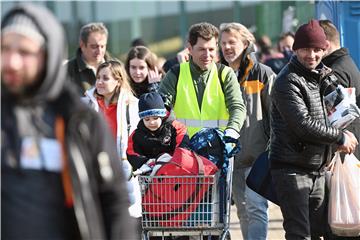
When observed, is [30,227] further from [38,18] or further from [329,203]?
[329,203]

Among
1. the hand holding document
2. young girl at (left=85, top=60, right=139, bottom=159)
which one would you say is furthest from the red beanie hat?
young girl at (left=85, top=60, right=139, bottom=159)

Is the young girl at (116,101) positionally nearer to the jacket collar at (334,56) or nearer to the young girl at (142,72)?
the young girl at (142,72)

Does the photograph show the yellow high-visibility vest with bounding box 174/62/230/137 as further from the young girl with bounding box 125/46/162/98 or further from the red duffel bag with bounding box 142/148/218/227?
the young girl with bounding box 125/46/162/98

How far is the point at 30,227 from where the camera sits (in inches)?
149

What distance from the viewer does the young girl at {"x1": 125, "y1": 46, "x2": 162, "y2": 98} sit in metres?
9.57

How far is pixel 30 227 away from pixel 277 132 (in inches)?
150

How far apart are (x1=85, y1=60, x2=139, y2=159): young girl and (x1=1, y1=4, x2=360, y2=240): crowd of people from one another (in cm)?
1

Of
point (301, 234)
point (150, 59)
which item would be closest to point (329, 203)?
point (301, 234)

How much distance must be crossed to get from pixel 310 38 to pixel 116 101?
177 cm

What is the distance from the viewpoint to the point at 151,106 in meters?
7.39

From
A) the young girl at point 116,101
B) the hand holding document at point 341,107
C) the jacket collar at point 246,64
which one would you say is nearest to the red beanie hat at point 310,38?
the hand holding document at point 341,107

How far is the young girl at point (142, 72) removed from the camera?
31.4ft

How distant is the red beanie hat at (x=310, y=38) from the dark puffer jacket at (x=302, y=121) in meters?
0.13

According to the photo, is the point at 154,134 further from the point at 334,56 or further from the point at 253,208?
the point at 334,56
